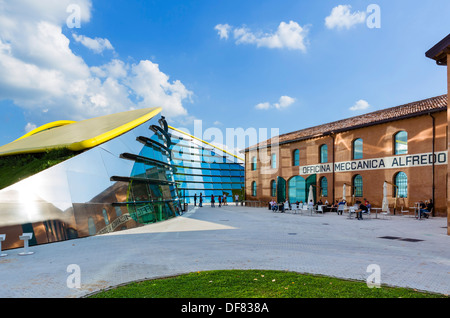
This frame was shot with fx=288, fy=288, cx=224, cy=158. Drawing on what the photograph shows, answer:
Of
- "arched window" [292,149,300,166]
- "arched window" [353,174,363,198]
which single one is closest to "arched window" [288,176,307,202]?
"arched window" [292,149,300,166]

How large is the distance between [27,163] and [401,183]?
25.2 meters

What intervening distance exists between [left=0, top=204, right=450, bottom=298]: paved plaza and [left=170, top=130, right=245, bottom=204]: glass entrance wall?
3700 cm

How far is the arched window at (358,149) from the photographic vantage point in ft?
86.8

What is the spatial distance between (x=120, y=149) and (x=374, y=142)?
20957 mm

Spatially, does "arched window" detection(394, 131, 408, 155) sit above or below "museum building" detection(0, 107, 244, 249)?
above

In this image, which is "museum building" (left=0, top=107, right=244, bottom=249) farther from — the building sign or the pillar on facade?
the building sign

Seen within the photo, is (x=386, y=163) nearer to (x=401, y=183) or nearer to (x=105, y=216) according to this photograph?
(x=401, y=183)

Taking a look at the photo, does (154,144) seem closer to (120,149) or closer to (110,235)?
(120,149)

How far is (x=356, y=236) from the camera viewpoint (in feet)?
39.5

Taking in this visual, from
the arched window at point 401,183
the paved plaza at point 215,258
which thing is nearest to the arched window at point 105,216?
the paved plaza at point 215,258

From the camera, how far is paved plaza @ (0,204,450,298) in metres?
6.07

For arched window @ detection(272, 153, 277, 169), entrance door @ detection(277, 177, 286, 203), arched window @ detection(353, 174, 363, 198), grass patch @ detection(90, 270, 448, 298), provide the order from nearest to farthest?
1. grass patch @ detection(90, 270, 448, 298)
2. arched window @ detection(353, 174, 363, 198)
3. entrance door @ detection(277, 177, 286, 203)
4. arched window @ detection(272, 153, 277, 169)

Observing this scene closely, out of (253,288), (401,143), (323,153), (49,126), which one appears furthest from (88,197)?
(323,153)

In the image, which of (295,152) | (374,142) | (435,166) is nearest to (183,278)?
(435,166)
